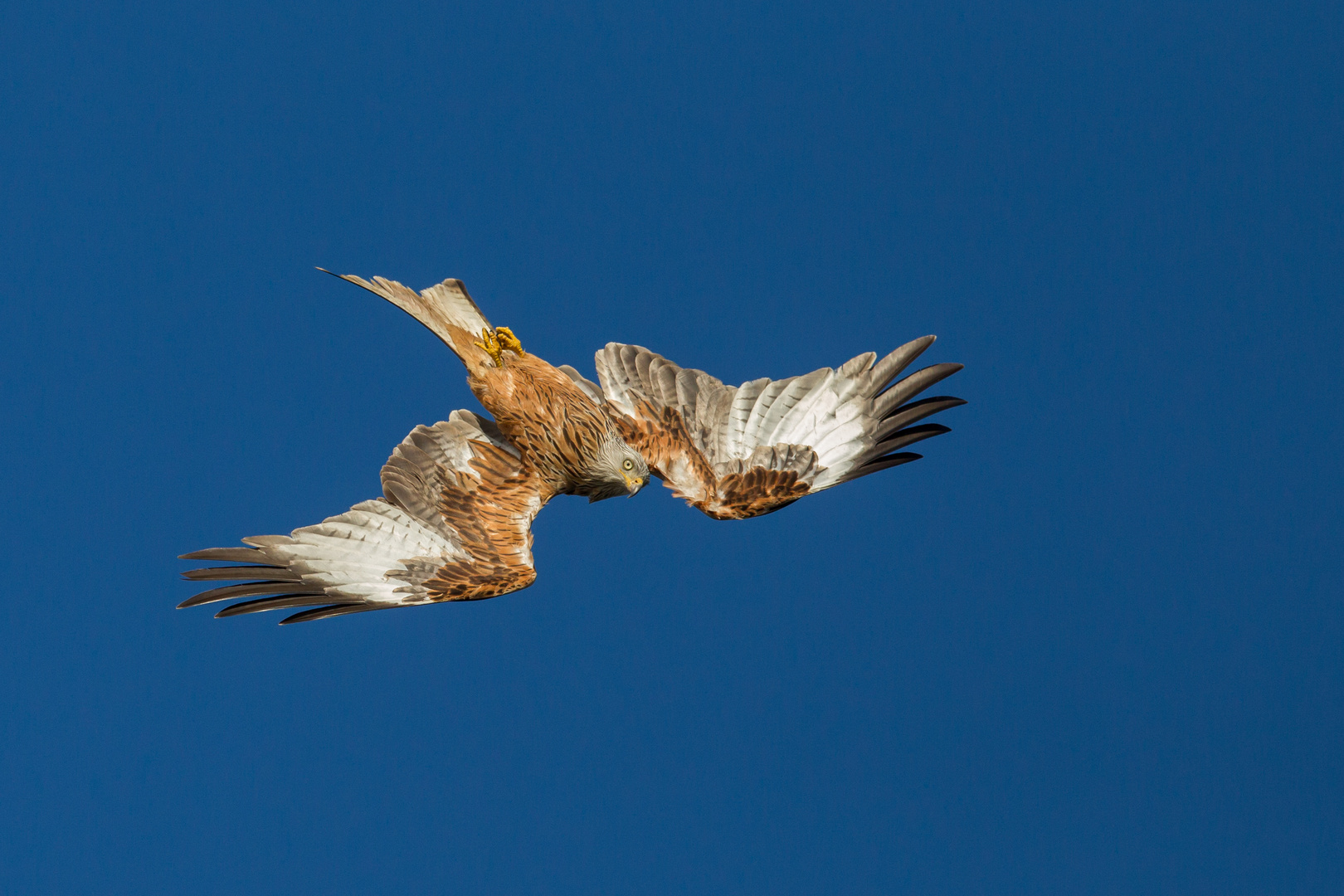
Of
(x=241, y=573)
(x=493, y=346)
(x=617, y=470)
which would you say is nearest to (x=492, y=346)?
(x=493, y=346)

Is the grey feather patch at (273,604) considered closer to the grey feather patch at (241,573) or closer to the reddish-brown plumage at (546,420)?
the grey feather patch at (241,573)

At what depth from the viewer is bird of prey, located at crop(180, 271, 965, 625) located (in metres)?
6.84

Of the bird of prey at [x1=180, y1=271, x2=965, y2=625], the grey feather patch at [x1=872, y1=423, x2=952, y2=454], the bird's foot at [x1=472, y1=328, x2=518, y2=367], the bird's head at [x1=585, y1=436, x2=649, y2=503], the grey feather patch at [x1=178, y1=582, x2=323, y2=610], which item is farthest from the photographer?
the grey feather patch at [x1=872, y1=423, x2=952, y2=454]

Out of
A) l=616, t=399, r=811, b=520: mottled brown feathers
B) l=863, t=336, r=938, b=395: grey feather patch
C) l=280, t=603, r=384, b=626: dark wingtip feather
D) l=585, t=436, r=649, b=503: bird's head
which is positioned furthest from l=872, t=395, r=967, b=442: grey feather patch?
l=280, t=603, r=384, b=626: dark wingtip feather

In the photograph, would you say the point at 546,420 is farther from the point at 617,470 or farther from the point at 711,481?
the point at 711,481

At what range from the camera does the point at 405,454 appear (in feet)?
23.9

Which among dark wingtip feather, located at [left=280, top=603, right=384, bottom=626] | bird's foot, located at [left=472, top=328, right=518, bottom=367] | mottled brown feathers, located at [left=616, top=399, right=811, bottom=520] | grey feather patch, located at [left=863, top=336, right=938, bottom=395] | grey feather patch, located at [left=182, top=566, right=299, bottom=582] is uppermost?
bird's foot, located at [left=472, top=328, right=518, bottom=367]

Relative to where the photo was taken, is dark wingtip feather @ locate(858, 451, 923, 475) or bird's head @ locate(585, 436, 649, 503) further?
dark wingtip feather @ locate(858, 451, 923, 475)

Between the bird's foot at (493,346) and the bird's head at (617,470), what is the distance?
31.7 inches

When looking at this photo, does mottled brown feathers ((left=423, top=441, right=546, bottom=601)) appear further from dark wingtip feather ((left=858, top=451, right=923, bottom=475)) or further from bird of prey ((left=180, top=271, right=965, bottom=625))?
dark wingtip feather ((left=858, top=451, right=923, bottom=475))

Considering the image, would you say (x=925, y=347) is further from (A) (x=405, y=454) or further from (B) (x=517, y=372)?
(A) (x=405, y=454)

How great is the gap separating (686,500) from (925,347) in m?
1.64

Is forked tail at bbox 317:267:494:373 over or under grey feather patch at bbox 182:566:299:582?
over

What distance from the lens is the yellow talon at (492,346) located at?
7.49 metres
